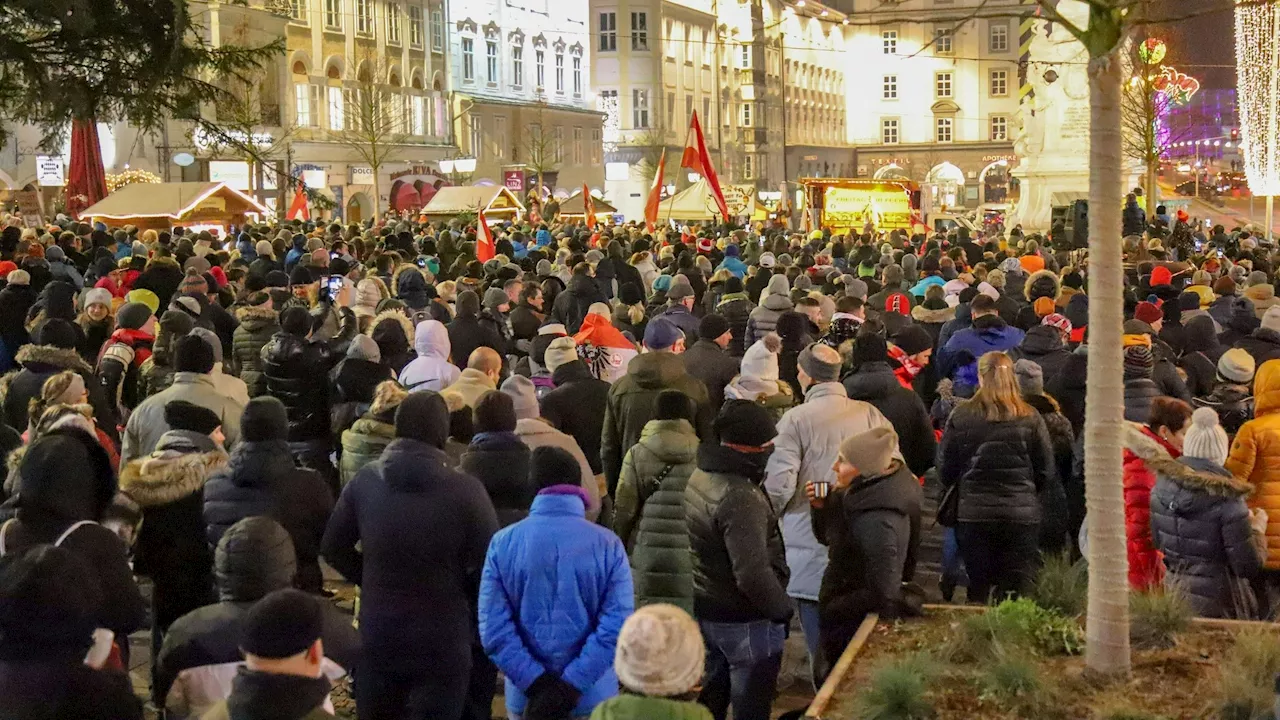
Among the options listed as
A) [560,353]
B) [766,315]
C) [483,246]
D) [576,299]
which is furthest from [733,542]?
[483,246]

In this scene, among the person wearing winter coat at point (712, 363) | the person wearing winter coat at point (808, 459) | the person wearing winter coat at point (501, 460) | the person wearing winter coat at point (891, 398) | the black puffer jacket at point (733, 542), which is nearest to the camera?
the black puffer jacket at point (733, 542)

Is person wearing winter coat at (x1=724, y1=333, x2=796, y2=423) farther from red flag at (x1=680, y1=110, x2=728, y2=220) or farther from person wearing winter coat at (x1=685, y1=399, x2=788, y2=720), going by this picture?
red flag at (x1=680, y1=110, x2=728, y2=220)

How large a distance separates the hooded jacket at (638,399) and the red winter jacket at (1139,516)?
2.43m

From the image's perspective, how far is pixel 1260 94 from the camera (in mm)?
40875

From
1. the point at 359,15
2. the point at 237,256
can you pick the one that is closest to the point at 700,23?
the point at 359,15

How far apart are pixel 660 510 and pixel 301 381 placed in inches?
145

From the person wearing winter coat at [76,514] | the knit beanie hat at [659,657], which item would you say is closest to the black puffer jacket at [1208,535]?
the knit beanie hat at [659,657]

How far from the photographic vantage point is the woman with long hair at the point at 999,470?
25.8 feet

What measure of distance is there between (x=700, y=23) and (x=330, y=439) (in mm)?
81050

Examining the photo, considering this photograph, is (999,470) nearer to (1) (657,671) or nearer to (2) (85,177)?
(1) (657,671)

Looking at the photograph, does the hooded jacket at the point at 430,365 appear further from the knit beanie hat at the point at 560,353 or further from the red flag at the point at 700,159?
the red flag at the point at 700,159

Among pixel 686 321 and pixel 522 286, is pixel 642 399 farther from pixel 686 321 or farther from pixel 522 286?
pixel 522 286

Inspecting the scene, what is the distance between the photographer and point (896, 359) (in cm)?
1012

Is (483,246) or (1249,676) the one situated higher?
(483,246)
